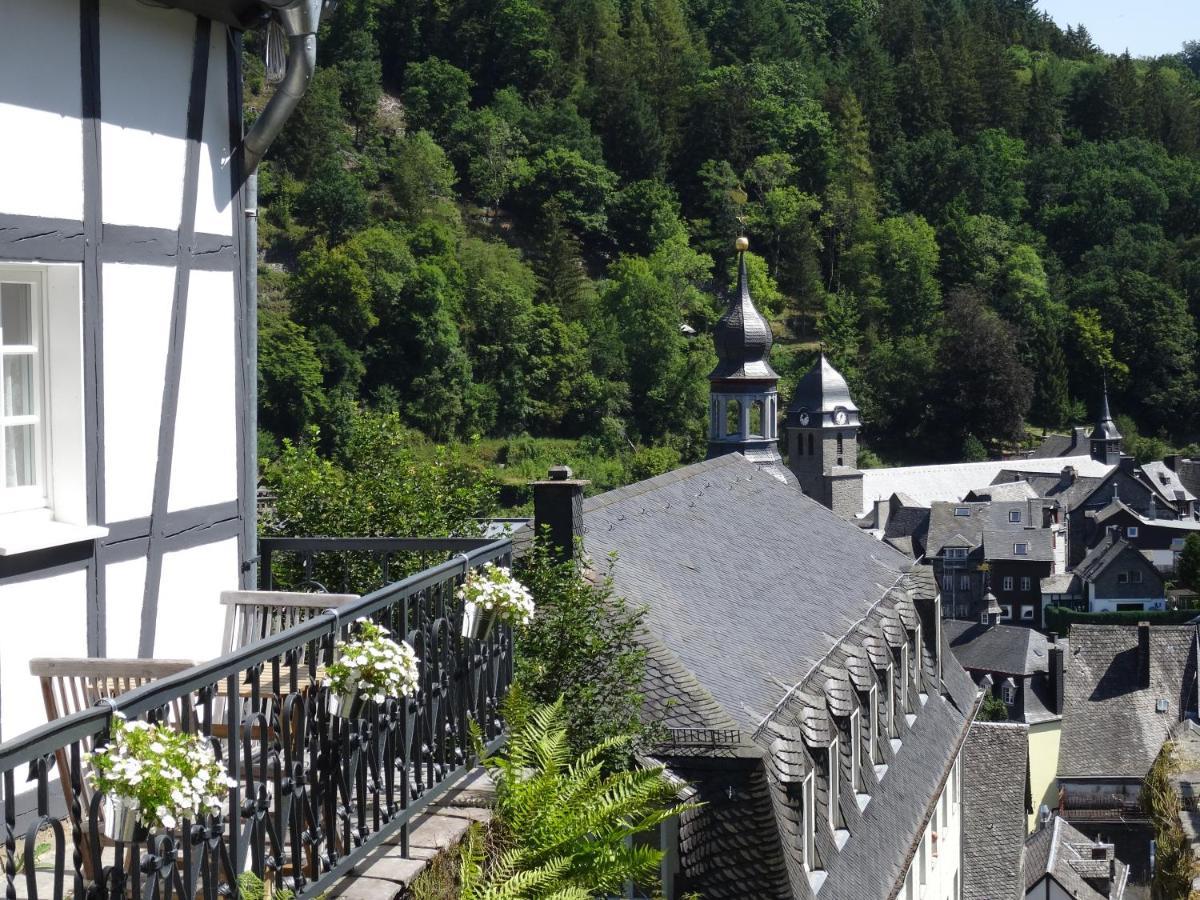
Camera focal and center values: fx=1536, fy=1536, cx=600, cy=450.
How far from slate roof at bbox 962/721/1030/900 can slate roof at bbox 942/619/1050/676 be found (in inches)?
891

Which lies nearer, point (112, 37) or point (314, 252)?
point (112, 37)

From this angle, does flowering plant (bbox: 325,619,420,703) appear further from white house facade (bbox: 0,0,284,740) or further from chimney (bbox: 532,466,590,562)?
chimney (bbox: 532,466,590,562)

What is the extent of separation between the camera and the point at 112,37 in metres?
5.55

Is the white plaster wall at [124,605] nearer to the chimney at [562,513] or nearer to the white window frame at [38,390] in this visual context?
the white window frame at [38,390]

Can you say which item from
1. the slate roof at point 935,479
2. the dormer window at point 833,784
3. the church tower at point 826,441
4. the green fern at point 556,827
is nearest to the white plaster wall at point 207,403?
the green fern at point 556,827

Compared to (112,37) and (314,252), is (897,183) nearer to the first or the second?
(314,252)

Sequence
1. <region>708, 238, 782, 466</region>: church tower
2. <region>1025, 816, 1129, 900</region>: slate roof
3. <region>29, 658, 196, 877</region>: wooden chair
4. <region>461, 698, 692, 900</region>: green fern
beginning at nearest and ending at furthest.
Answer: <region>29, 658, 196, 877</region>: wooden chair → <region>461, 698, 692, 900</region>: green fern → <region>1025, 816, 1129, 900</region>: slate roof → <region>708, 238, 782, 466</region>: church tower

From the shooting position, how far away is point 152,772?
3314 mm

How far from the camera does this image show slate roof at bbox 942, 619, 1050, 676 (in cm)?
4612

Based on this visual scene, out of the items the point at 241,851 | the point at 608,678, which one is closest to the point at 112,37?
the point at 241,851

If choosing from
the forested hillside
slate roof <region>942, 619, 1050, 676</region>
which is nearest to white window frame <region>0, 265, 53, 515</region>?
slate roof <region>942, 619, 1050, 676</region>

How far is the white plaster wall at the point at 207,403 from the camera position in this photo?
603 cm

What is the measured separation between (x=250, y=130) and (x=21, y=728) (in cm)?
262

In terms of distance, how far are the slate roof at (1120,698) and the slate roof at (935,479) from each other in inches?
1084
